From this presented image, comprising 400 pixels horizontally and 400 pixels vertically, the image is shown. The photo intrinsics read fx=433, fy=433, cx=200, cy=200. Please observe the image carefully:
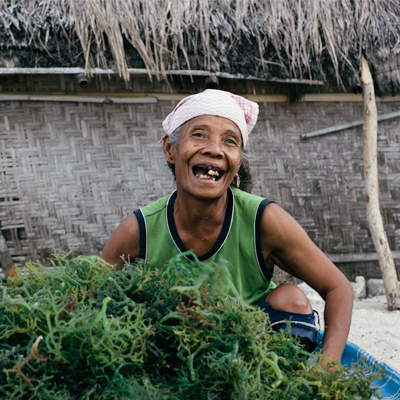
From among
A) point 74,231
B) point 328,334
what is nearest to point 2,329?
point 328,334

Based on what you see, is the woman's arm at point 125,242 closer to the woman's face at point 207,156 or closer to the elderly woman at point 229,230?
the elderly woman at point 229,230

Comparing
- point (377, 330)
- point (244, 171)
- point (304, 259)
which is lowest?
point (377, 330)

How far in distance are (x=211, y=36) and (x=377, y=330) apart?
3.28 m

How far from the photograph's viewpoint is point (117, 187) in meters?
4.78

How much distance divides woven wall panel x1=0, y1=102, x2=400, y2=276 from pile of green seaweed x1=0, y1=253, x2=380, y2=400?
3412 mm

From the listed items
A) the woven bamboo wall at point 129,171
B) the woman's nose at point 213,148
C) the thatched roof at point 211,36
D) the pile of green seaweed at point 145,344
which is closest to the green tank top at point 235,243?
the woman's nose at point 213,148

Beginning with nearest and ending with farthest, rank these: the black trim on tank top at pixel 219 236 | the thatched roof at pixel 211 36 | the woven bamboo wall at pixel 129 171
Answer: the black trim on tank top at pixel 219 236
the thatched roof at pixel 211 36
the woven bamboo wall at pixel 129 171

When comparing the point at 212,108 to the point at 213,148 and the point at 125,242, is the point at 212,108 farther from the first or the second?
the point at 125,242

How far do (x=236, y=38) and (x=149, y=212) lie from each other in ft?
10.2

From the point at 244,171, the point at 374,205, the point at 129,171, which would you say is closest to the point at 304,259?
the point at 244,171

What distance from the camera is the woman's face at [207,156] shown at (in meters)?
1.85

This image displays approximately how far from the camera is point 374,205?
15.2 ft

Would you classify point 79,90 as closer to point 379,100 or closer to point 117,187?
point 117,187

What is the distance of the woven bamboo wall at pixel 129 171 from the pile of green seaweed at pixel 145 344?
9.69ft
